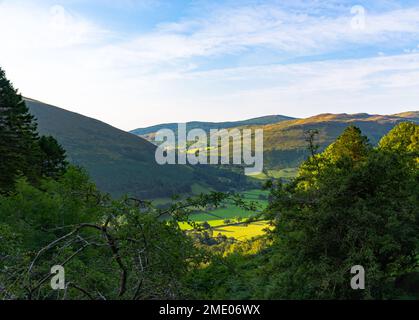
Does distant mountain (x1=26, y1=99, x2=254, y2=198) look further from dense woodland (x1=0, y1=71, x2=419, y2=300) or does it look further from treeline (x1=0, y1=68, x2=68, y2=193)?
dense woodland (x1=0, y1=71, x2=419, y2=300)

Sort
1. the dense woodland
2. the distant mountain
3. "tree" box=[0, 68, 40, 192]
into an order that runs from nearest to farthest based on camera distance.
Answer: the dense woodland < "tree" box=[0, 68, 40, 192] < the distant mountain

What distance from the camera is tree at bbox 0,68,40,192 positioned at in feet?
105

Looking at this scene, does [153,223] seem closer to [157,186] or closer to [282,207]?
[282,207]

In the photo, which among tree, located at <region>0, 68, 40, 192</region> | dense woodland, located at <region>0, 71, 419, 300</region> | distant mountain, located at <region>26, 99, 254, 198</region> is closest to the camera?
dense woodland, located at <region>0, 71, 419, 300</region>

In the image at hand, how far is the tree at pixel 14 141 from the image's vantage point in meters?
32.0

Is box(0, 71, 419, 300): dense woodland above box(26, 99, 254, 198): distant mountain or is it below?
above

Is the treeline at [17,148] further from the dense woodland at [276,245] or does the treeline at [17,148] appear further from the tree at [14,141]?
the dense woodland at [276,245]

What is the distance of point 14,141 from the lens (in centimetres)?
3469

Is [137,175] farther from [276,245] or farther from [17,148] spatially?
[276,245]

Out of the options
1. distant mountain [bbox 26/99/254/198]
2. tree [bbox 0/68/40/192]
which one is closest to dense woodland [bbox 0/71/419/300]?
tree [bbox 0/68/40/192]

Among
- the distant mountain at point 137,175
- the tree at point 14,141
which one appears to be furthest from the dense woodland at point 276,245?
the distant mountain at point 137,175
